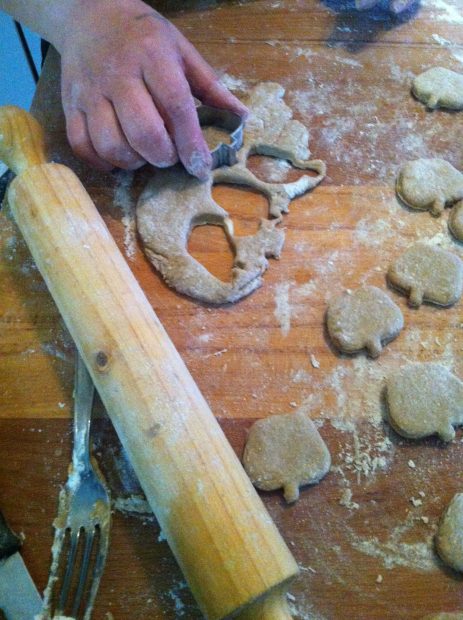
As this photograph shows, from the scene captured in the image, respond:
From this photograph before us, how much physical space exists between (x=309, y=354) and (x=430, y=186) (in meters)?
0.46

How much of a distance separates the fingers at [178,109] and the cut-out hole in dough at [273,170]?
16 cm

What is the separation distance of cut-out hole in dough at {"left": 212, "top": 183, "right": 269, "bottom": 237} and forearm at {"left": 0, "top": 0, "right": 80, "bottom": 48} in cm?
49

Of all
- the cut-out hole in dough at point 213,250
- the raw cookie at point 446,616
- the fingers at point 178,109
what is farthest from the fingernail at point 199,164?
the raw cookie at point 446,616

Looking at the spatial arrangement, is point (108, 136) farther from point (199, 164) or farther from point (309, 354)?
point (309, 354)

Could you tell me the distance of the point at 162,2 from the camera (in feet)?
4.79

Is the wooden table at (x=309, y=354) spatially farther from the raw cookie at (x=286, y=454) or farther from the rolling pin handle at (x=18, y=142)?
the rolling pin handle at (x=18, y=142)

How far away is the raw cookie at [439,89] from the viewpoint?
1270 mm

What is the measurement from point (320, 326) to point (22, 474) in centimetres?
58

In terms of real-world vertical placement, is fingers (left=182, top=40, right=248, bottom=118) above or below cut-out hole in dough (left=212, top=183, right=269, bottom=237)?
above

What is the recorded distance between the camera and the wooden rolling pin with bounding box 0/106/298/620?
0.69m

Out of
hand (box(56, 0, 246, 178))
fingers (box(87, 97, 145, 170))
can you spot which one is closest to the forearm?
hand (box(56, 0, 246, 178))

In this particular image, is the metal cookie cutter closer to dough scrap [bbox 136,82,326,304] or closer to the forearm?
dough scrap [bbox 136,82,326,304]

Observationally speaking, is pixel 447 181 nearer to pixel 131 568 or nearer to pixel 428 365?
pixel 428 365

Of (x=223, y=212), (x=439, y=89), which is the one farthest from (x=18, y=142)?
(x=439, y=89)
